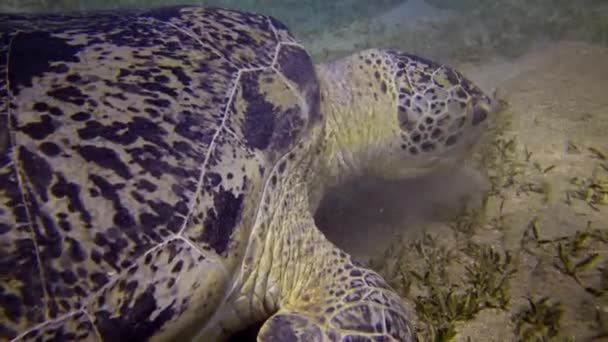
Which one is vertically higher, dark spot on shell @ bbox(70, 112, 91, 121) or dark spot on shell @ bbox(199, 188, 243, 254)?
dark spot on shell @ bbox(70, 112, 91, 121)

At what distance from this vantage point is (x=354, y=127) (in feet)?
9.95

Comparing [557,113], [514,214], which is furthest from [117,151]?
[557,113]

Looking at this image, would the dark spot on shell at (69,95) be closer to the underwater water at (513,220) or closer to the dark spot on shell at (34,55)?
the dark spot on shell at (34,55)

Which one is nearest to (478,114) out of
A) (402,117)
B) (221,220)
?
(402,117)

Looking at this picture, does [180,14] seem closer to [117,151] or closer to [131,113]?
[131,113]

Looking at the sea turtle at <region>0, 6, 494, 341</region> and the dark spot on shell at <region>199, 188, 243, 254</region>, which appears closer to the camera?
the sea turtle at <region>0, 6, 494, 341</region>

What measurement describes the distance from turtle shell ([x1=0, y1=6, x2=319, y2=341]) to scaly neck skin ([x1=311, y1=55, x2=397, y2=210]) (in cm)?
86

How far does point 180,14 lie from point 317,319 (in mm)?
2078

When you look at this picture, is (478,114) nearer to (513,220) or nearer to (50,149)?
(513,220)

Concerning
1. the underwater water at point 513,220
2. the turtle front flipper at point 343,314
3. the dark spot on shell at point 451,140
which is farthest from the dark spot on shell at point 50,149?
the dark spot on shell at point 451,140

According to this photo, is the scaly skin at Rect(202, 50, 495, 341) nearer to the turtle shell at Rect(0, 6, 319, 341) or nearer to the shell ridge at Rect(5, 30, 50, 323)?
the turtle shell at Rect(0, 6, 319, 341)

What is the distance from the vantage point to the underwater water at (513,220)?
204cm

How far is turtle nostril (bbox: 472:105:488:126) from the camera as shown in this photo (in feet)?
9.76

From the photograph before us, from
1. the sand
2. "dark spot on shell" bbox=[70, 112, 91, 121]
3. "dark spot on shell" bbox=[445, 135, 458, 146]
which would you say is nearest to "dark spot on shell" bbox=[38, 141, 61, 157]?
"dark spot on shell" bbox=[70, 112, 91, 121]
